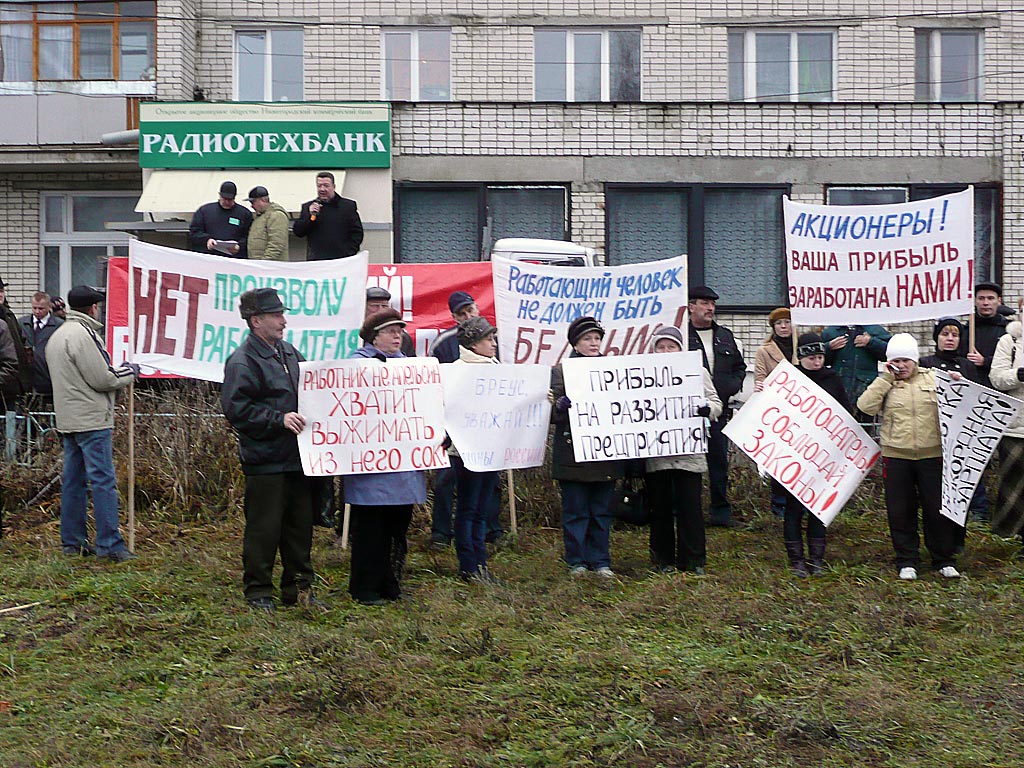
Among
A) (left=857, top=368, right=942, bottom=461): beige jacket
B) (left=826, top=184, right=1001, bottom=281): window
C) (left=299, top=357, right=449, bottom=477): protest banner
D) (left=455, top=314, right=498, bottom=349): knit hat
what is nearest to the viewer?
(left=299, top=357, right=449, bottom=477): protest banner

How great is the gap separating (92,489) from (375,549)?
270cm

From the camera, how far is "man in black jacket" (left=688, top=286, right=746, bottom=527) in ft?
37.2

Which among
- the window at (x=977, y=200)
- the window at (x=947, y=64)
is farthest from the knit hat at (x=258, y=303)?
the window at (x=947, y=64)

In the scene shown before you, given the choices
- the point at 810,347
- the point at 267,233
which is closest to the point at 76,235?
the point at 267,233

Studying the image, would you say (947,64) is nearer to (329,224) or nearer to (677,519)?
(329,224)

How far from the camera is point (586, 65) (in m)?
21.9

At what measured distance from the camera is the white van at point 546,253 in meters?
15.2

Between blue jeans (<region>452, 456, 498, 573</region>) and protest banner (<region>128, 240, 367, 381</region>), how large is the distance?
154cm

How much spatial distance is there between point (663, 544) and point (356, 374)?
104 inches

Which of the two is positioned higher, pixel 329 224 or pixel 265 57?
pixel 265 57

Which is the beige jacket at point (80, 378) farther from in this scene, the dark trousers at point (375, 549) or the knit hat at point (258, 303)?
the dark trousers at point (375, 549)

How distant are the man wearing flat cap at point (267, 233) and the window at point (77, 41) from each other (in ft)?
28.9

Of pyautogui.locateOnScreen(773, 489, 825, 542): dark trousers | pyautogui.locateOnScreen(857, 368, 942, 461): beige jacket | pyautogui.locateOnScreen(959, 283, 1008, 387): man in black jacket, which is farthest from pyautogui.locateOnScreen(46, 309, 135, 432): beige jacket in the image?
pyautogui.locateOnScreen(959, 283, 1008, 387): man in black jacket

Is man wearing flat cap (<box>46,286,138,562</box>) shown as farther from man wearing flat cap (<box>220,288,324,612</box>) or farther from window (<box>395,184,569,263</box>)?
window (<box>395,184,569,263</box>)
